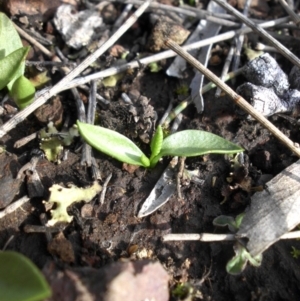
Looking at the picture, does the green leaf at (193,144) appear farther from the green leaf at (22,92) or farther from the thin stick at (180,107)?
the green leaf at (22,92)

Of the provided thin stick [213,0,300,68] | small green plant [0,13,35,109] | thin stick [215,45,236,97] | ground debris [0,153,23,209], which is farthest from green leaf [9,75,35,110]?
thin stick [213,0,300,68]

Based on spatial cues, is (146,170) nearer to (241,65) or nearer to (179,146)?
(179,146)

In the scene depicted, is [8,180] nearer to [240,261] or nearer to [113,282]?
[113,282]

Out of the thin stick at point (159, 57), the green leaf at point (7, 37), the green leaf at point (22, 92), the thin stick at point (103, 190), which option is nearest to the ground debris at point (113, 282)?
the thin stick at point (103, 190)

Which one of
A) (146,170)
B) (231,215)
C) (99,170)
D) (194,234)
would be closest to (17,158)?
(99,170)

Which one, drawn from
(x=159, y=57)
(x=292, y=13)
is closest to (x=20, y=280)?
(x=159, y=57)

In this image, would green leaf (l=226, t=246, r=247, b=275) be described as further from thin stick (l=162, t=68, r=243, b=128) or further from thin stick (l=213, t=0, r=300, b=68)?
thin stick (l=213, t=0, r=300, b=68)
